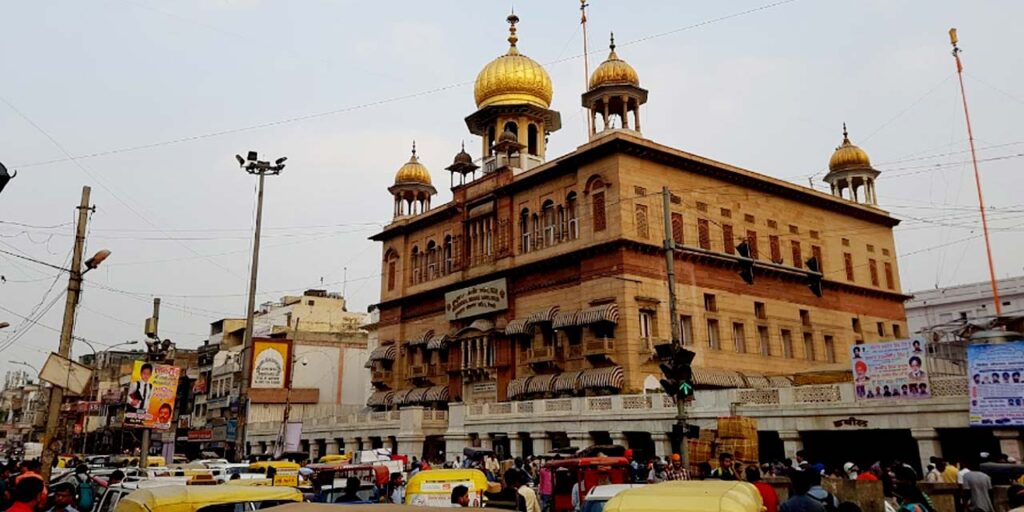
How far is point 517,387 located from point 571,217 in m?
8.97

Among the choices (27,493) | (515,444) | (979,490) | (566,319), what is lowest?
(979,490)

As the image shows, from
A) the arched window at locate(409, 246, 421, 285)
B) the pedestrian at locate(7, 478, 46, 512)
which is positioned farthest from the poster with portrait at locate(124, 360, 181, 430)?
the arched window at locate(409, 246, 421, 285)

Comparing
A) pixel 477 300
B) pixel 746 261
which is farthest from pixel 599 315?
pixel 746 261

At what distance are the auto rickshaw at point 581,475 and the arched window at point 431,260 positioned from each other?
1219 inches

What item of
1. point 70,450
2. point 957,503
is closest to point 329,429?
point 957,503

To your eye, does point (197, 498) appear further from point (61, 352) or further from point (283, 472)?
point (283, 472)

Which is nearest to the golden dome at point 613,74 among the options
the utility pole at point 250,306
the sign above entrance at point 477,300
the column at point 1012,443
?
the sign above entrance at point 477,300

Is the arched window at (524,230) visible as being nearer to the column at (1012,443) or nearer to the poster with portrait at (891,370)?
the poster with portrait at (891,370)

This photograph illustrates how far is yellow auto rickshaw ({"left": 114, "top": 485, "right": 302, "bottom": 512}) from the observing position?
27.6ft

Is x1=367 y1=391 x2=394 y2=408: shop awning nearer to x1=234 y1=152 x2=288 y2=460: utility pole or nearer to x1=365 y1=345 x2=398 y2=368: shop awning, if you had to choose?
x1=365 y1=345 x2=398 y2=368: shop awning

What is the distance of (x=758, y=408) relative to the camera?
82.3 feet

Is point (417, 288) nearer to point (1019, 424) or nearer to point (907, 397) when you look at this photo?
point (907, 397)

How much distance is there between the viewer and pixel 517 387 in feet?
122

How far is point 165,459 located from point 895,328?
140 ft
